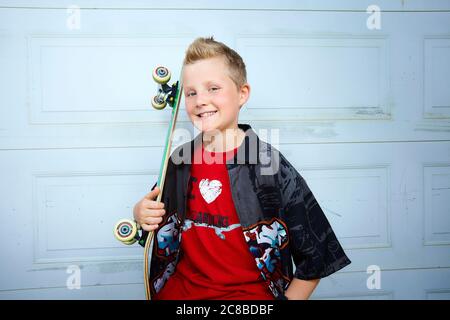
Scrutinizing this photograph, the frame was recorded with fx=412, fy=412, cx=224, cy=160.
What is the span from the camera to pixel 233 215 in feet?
3.35

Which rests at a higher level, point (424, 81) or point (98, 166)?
point (424, 81)

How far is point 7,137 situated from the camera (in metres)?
1.41

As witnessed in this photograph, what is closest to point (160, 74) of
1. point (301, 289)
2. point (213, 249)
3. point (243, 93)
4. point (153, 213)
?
point (243, 93)

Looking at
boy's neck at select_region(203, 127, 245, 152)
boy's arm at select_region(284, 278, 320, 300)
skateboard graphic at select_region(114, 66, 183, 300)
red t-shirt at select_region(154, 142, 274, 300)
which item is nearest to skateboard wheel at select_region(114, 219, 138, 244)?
skateboard graphic at select_region(114, 66, 183, 300)

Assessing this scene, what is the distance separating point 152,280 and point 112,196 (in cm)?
46

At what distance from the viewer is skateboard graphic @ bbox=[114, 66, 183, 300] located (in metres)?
0.96

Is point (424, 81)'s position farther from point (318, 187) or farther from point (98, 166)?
point (98, 166)

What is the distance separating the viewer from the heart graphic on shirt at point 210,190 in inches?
40.7

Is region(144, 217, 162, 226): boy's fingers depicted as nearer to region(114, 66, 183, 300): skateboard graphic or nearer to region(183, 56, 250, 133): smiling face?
region(114, 66, 183, 300): skateboard graphic

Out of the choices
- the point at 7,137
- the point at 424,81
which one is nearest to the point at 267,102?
the point at 424,81

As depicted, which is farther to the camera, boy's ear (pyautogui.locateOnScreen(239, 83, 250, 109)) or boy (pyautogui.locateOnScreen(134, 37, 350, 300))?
boy's ear (pyautogui.locateOnScreen(239, 83, 250, 109))

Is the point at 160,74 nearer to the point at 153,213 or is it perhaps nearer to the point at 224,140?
the point at 224,140

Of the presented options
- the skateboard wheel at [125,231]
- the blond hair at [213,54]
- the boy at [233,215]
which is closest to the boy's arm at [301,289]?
the boy at [233,215]
